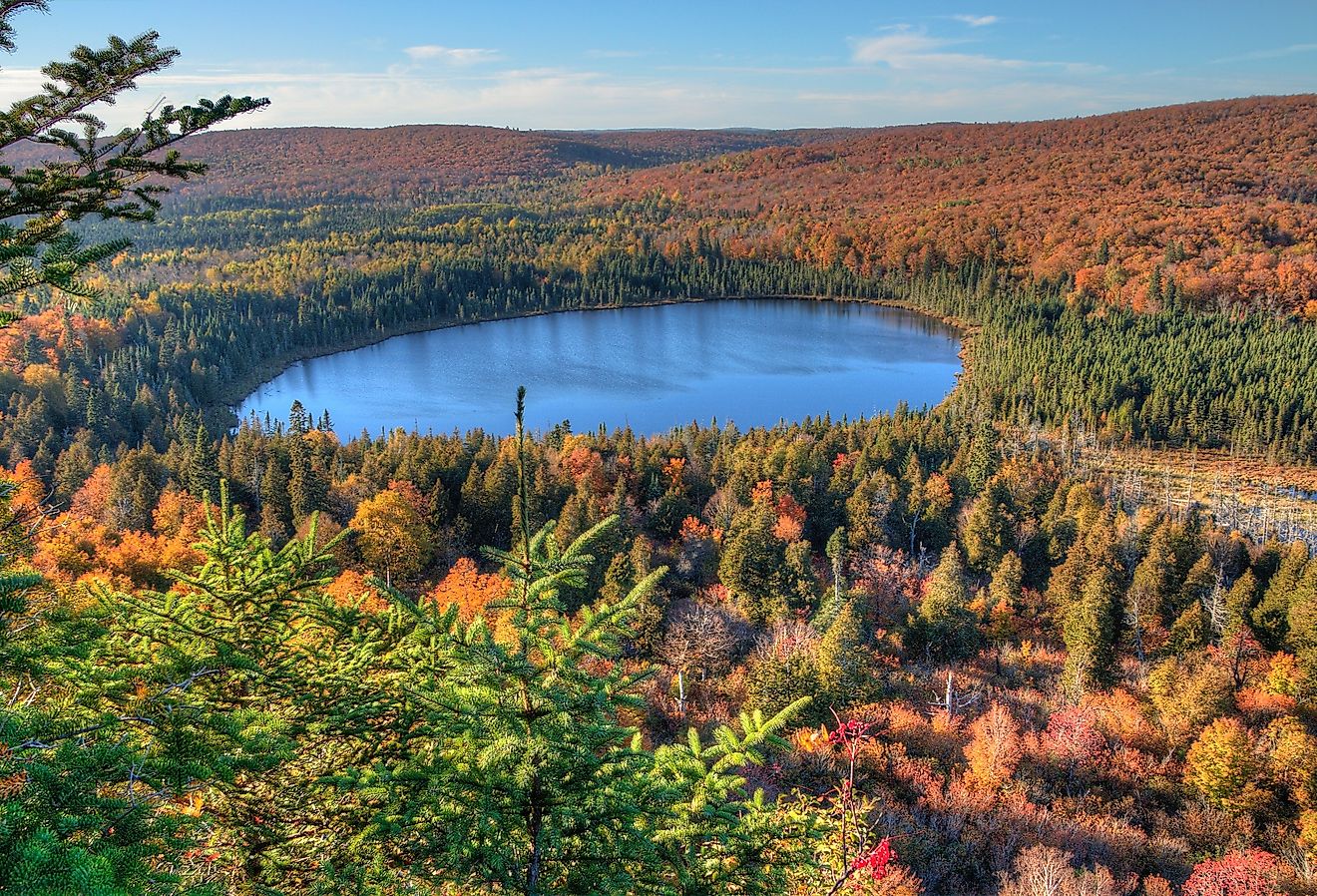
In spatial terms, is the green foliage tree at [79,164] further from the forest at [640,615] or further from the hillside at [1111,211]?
the hillside at [1111,211]

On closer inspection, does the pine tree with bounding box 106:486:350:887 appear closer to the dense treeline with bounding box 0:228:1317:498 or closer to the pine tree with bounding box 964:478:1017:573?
the pine tree with bounding box 964:478:1017:573

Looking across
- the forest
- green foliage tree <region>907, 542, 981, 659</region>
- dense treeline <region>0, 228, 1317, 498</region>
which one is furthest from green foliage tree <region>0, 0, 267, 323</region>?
dense treeline <region>0, 228, 1317, 498</region>

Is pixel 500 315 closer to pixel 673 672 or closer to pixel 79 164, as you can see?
pixel 673 672

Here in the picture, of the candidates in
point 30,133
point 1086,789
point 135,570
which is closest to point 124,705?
point 30,133

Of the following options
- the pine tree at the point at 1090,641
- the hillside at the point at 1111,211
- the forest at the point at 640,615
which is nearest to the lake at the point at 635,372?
the forest at the point at 640,615

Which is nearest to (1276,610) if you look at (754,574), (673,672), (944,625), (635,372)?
(944,625)
